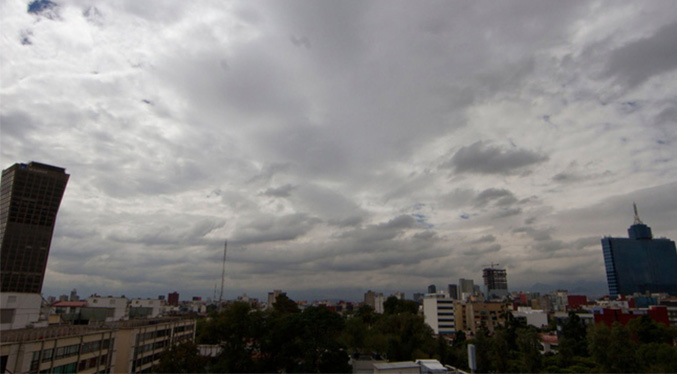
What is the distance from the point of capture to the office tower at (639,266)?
618 ft

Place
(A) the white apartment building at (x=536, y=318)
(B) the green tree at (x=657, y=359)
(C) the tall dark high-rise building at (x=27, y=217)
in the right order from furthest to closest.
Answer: (C) the tall dark high-rise building at (x=27, y=217) → (A) the white apartment building at (x=536, y=318) → (B) the green tree at (x=657, y=359)

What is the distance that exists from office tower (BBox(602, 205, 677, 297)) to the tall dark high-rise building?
234m

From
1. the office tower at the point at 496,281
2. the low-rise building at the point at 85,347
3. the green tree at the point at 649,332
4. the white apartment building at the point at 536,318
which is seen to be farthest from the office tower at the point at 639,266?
the low-rise building at the point at 85,347

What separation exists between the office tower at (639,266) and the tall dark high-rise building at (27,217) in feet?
767

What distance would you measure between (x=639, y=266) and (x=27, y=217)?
25280 cm

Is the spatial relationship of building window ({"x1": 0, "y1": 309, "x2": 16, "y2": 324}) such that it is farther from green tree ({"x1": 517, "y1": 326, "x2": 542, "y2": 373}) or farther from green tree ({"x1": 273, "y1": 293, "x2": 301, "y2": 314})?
green tree ({"x1": 273, "y1": 293, "x2": 301, "y2": 314})

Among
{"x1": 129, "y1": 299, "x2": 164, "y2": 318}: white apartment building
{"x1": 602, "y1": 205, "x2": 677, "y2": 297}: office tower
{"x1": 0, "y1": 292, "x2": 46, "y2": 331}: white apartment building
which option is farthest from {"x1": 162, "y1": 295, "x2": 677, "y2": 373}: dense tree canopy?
{"x1": 602, "y1": 205, "x2": 677, "y2": 297}: office tower

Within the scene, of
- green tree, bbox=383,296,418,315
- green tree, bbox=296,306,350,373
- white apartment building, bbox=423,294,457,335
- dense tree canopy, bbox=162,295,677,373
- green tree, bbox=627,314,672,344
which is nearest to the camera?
dense tree canopy, bbox=162,295,677,373

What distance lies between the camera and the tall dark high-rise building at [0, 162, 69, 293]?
10706 cm

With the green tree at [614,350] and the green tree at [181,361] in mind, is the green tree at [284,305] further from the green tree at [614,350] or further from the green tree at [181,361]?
the green tree at [614,350]

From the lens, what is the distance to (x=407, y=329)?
4019cm

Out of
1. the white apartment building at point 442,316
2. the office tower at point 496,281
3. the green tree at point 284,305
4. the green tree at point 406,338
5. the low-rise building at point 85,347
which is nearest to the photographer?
the low-rise building at point 85,347

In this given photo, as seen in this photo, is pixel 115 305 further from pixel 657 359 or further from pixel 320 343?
pixel 657 359

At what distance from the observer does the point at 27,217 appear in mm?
109250
